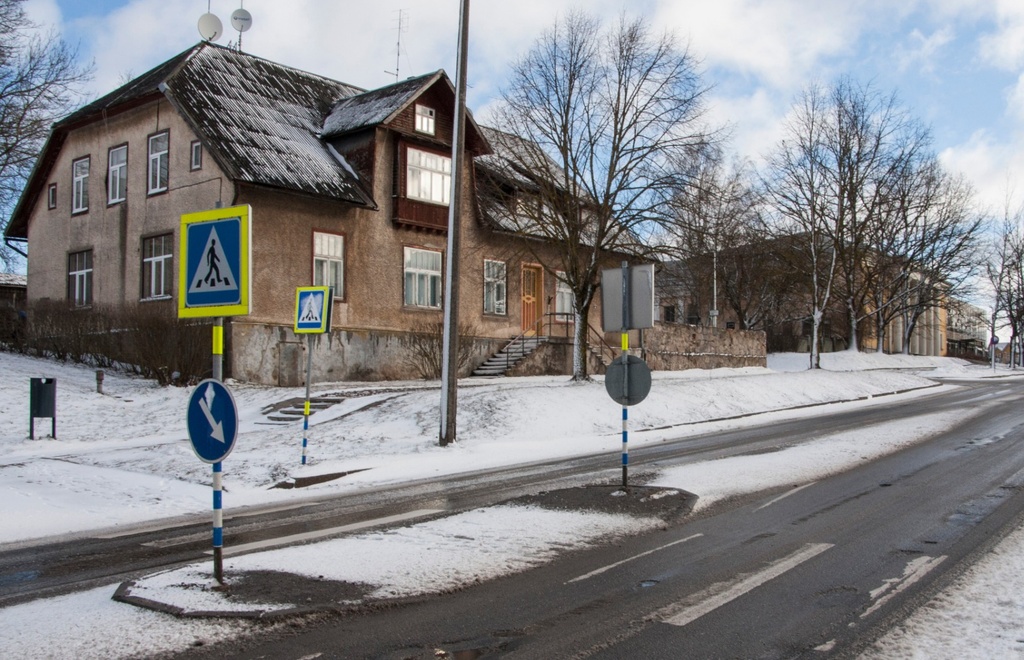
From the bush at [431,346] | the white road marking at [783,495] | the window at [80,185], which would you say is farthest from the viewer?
the window at [80,185]

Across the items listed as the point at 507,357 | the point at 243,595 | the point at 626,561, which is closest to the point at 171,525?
the point at 243,595

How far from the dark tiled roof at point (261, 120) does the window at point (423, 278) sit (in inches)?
118

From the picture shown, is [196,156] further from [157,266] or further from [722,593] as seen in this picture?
[722,593]

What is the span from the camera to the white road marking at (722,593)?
566 centimetres

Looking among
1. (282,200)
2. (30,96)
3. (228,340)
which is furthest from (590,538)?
(30,96)

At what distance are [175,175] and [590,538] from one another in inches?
907

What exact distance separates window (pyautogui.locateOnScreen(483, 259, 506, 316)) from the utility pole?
16.0m

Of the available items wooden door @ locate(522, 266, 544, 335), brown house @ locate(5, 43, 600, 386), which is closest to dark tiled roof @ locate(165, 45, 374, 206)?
brown house @ locate(5, 43, 600, 386)

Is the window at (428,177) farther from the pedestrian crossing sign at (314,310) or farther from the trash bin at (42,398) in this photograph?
the pedestrian crossing sign at (314,310)

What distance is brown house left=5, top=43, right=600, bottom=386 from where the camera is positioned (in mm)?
25688

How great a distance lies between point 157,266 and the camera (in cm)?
2745

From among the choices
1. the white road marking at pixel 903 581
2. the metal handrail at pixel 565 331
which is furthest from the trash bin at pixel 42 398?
the metal handrail at pixel 565 331

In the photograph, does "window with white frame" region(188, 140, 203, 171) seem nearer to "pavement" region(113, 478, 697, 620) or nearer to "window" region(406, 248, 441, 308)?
"window" region(406, 248, 441, 308)

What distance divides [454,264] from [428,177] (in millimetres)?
15229
